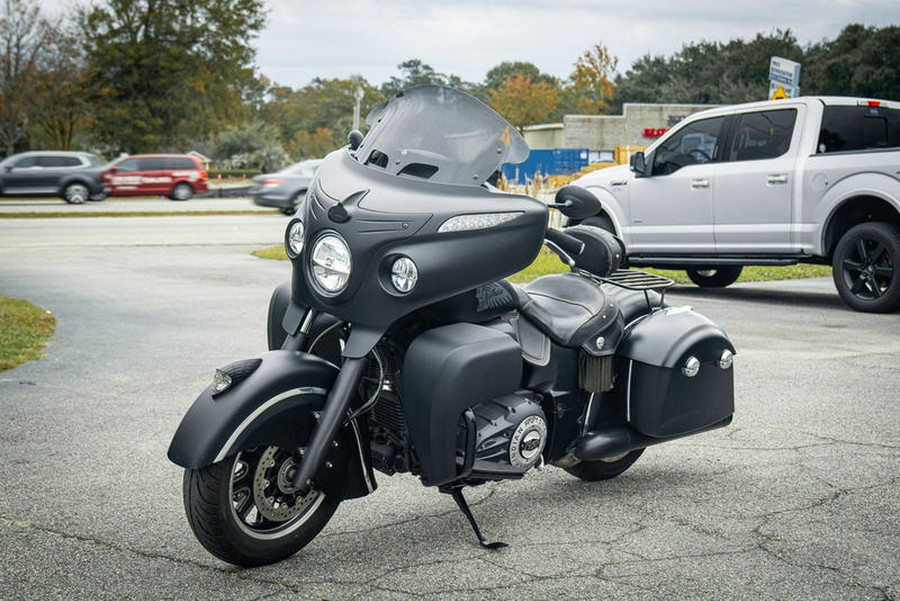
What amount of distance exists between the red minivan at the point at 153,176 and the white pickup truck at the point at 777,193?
27535 millimetres

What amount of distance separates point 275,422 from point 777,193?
892 cm

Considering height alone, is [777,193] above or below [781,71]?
below

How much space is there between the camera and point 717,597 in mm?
3809

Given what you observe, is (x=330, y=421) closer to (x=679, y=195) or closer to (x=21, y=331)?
(x=21, y=331)

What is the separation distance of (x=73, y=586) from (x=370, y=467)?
1.16m

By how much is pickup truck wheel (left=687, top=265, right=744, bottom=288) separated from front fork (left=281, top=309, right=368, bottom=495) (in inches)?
415

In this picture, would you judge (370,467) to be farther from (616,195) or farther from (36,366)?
(616,195)

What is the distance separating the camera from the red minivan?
3800 cm

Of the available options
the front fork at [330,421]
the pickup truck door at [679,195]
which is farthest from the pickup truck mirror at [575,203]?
the pickup truck door at [679,195]

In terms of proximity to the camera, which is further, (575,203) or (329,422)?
(575,203)

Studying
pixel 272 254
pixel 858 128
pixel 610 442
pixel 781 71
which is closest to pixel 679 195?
pixel 858 128

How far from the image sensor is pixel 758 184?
11828mm

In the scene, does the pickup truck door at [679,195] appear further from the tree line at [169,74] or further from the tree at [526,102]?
the tree at [526,102]

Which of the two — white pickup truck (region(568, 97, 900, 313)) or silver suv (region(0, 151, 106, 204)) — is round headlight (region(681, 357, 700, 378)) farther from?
silver suv (region(0, 151, 106, 204))
